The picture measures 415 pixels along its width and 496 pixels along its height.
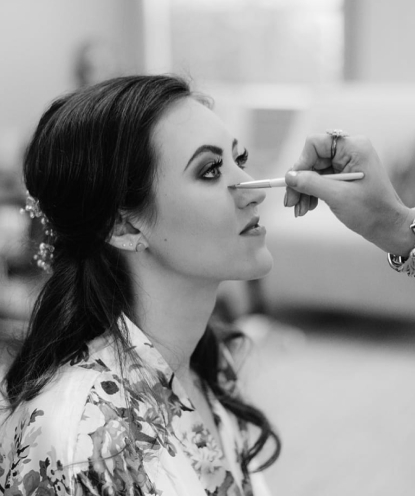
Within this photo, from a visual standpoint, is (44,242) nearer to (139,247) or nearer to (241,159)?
(139,247)

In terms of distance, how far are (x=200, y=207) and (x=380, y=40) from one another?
4.94 meters

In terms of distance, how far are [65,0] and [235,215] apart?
5260 millimetres

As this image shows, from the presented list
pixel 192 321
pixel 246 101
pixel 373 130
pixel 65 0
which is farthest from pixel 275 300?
pixel 65 0

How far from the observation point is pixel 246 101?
583 cm

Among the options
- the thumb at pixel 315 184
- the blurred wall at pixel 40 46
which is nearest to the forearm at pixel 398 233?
the thumb at pixel 315 184

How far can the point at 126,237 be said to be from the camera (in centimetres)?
141

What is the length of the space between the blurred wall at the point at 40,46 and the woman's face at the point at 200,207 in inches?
167

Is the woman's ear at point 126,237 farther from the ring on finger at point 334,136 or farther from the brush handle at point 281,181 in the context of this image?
the ring on finger at point 334,136

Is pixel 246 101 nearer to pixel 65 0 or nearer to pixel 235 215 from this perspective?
pixel 65 0

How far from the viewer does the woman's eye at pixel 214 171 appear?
1.40 meters

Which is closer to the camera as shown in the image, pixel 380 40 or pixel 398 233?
pixel 398 233

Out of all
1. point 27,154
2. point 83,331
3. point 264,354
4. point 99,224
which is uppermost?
point 27,154

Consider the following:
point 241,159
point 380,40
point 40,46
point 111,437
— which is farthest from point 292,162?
point 111,437

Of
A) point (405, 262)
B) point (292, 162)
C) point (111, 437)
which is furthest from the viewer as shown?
point (292, 162)
